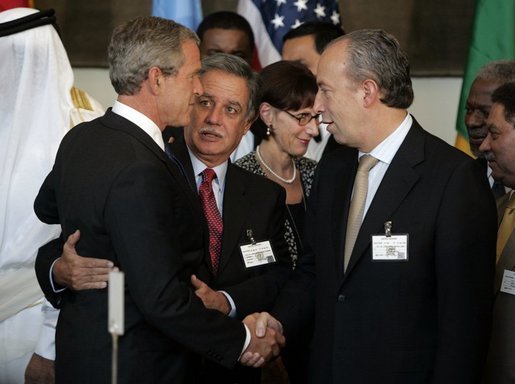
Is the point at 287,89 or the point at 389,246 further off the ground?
the point at 287,89

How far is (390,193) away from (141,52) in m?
0.83

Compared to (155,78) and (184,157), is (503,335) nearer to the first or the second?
(184,157)

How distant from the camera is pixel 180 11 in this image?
5359 mm

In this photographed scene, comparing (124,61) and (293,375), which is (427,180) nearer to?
(124,61)

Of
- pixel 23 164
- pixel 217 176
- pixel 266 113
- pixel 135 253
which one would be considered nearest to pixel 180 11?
pixel 266 113

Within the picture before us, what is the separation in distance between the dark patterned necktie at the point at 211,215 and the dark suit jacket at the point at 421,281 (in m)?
0.51

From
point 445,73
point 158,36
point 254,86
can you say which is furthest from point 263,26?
point 158,36

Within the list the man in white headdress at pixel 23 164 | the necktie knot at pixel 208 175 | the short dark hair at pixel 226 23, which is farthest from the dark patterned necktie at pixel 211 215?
the short dark hair at pixel 226 23

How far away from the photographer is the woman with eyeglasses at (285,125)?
384 centimetres

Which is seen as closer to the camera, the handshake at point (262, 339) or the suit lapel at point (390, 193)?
the suit lapel at point (390, 193)

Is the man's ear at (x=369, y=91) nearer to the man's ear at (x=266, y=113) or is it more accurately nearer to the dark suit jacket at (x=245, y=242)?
the dark suit jacket at (x=245, y=242)

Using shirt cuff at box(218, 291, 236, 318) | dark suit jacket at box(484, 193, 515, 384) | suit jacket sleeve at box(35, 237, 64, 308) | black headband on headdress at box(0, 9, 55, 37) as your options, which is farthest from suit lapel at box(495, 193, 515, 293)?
black headband on headdress at box(0, 9, 55, 37)

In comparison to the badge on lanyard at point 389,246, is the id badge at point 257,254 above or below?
below

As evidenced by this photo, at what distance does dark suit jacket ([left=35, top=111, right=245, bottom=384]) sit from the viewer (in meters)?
2.42
